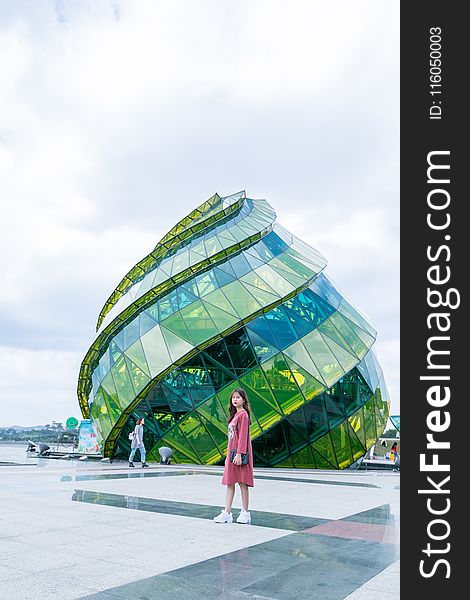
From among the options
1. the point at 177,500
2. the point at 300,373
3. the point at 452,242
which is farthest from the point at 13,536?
the point at 300,373

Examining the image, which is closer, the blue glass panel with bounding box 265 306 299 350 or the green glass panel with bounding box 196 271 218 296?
the blue glass panel with bounding box 265 306 299 350

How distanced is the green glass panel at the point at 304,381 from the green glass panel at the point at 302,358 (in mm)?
142

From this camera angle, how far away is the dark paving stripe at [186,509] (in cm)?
750

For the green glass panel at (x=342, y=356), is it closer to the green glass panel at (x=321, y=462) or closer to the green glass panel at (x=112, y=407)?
the green glass panel at (x=321, y=462)

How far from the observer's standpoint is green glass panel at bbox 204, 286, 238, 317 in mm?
20688

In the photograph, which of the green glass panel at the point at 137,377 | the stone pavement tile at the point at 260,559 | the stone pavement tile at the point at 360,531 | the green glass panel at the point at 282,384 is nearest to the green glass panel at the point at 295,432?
the green glass panel at the point at 282,384

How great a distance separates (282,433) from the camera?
20.7 meters

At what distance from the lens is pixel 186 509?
8508mm

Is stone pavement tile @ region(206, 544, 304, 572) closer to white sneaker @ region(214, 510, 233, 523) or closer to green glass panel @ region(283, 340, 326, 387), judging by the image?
white sneaker @ region(214, 510, 233, 523)

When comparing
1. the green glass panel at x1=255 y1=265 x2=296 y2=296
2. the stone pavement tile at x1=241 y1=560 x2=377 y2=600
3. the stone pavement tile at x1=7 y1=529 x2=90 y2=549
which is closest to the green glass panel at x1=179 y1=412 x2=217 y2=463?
the green glass panel at x1=255 y1=265 x2=296 y2=296

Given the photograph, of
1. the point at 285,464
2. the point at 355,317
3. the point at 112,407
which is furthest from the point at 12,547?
the point at 355,317

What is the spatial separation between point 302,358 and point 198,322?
3999mm

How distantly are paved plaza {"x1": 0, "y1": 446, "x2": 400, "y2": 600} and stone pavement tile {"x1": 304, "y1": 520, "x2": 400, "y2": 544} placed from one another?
14 millimetres

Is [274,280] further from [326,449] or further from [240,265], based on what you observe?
[326,449]
